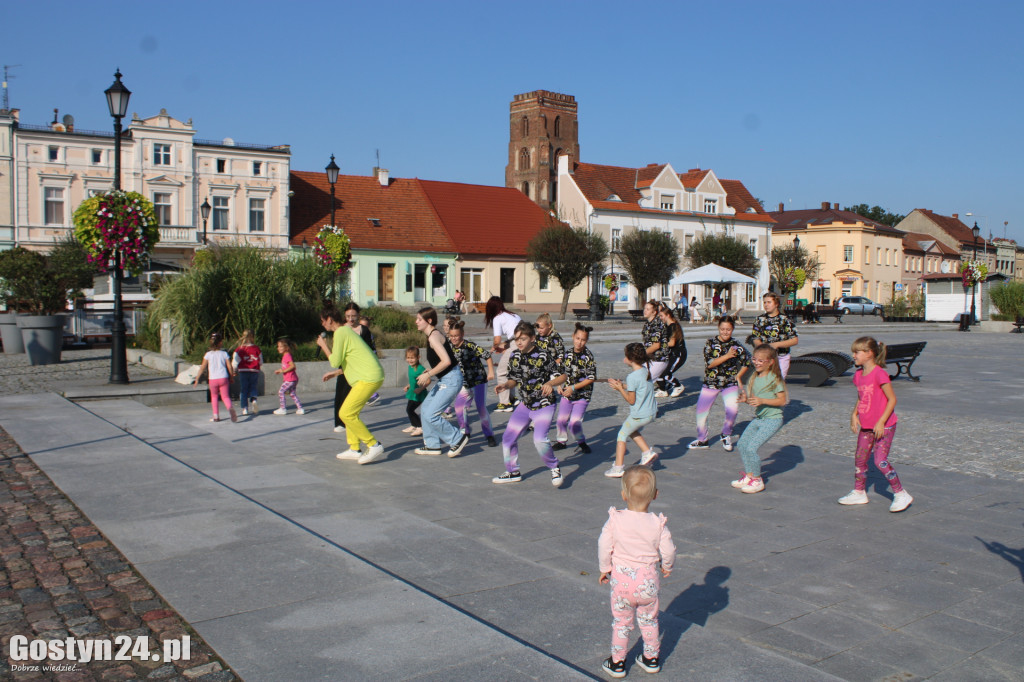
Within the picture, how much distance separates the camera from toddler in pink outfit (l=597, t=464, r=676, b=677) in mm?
3908

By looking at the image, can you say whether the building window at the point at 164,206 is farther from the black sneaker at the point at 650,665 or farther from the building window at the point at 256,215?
the black sneaker at the point at 650,665

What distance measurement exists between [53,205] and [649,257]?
30.4m

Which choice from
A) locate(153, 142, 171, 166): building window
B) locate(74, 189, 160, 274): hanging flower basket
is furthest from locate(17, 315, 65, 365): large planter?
locate(153, 142, 171, 166): building window

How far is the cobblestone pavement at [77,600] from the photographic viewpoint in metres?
3.98

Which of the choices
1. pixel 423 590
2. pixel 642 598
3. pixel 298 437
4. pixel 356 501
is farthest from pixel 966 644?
pixel 298 437

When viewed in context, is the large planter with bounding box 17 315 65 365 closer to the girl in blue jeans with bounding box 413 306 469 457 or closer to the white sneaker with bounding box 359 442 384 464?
the girl in blue jeans with bounding box 413 306 469 457

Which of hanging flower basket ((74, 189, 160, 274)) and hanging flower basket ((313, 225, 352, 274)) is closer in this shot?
hanging flower basket ((74, 189, 160, 274))

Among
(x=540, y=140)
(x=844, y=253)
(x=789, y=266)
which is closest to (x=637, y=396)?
(x=789, y=266)

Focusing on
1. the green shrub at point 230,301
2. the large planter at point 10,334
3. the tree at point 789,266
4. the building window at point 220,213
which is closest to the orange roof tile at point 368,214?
the building window at point 220,213

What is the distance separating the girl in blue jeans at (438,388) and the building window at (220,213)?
3991cm

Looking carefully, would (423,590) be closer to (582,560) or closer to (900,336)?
(582,560)

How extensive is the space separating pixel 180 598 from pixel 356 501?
2.45m

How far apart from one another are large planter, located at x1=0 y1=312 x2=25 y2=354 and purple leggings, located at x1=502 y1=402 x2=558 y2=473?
1856cm

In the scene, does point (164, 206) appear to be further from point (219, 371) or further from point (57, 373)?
point (219, 371)
